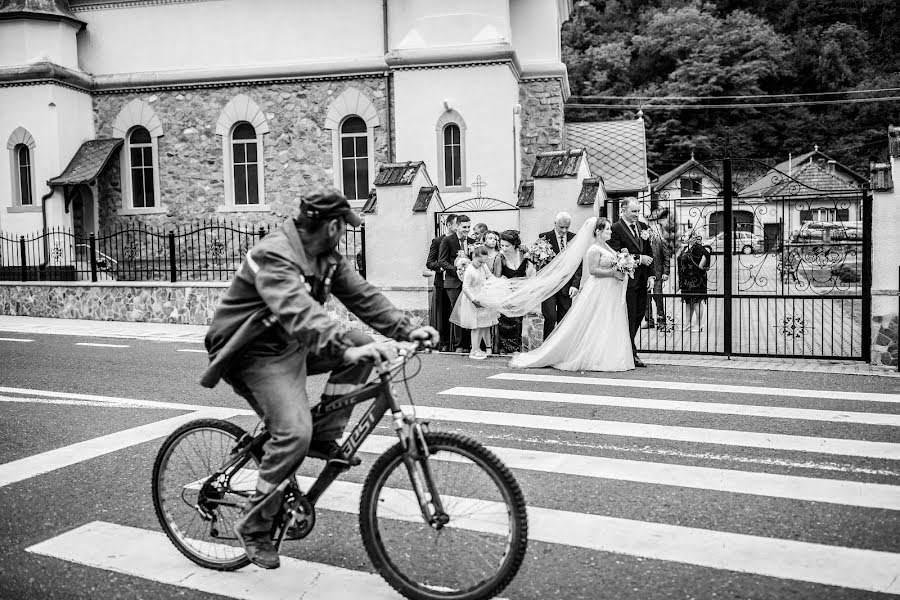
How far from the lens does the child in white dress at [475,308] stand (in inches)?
533

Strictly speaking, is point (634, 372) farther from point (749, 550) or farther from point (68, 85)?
point (68, 85)

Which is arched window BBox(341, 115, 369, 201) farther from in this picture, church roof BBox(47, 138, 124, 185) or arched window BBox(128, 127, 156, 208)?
church roof BBox(47, 138, 124, 185)

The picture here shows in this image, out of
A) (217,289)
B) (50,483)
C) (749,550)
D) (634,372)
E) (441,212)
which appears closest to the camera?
(749,550)

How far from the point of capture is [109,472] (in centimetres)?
666

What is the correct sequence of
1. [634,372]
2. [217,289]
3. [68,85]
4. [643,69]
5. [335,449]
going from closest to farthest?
1. [335,449]
2. [634,372]
3. [217,289]
4. [68,85]
5. [643,69]

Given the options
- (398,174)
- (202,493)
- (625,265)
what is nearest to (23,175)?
(398,174)

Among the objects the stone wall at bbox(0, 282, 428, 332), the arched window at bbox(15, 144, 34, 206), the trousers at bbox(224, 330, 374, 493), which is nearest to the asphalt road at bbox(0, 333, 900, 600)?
the trousers at bbox(224, 330, 374, 493)

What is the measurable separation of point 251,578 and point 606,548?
200 cm

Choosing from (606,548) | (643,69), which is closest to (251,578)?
(606,548)

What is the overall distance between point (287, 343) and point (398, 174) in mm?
12289

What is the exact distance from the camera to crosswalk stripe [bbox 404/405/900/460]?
7.30 meters

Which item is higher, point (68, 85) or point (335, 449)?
point (68, 85)

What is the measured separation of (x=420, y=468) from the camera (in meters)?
4.12

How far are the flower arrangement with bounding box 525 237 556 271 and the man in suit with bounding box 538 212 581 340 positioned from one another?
127 mm
